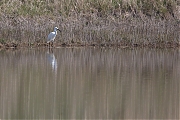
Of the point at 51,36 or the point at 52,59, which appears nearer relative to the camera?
the point at 52,59

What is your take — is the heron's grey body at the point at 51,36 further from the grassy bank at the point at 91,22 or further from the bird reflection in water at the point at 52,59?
the bird reflection in water at the point at 52,59

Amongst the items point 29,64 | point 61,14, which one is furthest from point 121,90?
point 61,14

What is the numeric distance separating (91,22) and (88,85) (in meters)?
13.1

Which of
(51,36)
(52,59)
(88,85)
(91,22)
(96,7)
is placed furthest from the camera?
(96,7)

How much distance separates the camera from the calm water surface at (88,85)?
30.5 feet

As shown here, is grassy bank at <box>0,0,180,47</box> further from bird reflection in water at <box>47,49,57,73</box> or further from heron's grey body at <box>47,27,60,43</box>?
bird reflection in water at <box>47,49,57,73</box>

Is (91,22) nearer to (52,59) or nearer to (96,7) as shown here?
(96,7)

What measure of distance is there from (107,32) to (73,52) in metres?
3.34

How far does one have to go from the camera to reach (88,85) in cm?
1220

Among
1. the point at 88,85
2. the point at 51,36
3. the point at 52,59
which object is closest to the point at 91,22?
the point at 51,36

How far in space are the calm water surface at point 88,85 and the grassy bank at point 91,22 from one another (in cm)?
271

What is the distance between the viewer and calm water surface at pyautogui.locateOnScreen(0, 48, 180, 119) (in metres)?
9.30

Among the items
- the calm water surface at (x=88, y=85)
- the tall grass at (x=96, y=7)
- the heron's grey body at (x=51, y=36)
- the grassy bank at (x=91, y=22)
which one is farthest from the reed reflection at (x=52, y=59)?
the tall grass at (x=96, y=7)

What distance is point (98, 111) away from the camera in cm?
932
